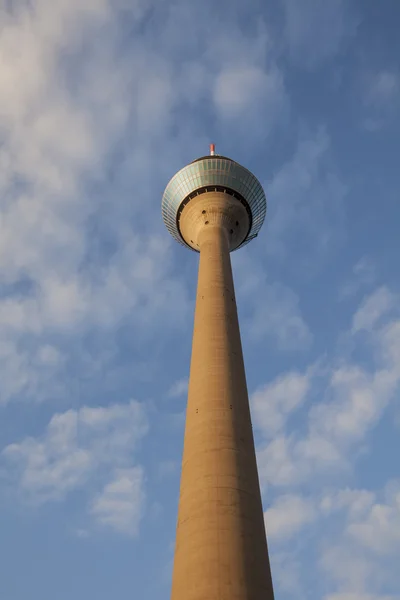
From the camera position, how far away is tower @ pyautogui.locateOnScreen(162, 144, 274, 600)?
24.6 metres

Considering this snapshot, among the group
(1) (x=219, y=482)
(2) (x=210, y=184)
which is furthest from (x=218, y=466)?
(2) (x=210, y=184)

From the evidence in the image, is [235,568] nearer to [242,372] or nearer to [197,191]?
[242,372]

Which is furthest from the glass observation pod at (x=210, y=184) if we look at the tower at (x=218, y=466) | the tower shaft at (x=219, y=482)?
the tower shaft at (x=219, y=482)

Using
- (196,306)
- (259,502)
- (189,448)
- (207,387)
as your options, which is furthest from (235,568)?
(196,306)

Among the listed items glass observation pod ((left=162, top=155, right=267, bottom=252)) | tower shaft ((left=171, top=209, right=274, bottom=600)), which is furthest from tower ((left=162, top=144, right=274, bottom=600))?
glass observation pod ((left=162, top=155, right=267, bottom=252))

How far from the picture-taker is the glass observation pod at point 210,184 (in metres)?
50.3

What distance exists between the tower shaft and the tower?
0.04 meters

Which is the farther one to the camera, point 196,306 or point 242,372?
point 196,306

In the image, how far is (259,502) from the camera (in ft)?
92.8

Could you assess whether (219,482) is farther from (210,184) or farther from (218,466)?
(210,184)

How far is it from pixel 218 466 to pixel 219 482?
91cm

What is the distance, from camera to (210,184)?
50125 mm

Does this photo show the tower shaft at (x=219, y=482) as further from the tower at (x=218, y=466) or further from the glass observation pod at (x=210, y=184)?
the glass observation pod at (x=210, y=184)

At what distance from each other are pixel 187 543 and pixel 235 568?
2.76 metres
